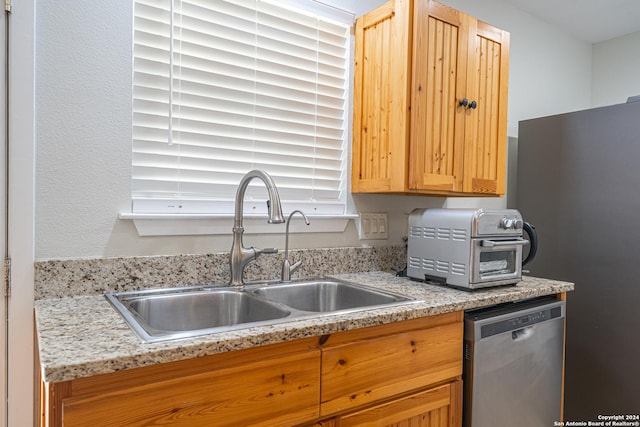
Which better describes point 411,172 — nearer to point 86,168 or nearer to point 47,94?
point 86,168

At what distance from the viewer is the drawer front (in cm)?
78

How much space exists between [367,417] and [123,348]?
69 centimetres

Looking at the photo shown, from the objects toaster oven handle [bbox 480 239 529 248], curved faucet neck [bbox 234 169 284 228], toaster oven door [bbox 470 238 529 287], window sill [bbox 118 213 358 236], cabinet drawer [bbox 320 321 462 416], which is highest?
curved faucet neck [bbox 234 169 284 228]

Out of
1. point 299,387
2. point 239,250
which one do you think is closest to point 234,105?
point 239,250

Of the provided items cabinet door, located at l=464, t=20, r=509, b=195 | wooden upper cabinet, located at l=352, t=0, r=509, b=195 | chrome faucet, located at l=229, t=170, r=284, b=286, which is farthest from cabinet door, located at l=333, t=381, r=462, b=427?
cabinet door, located at l=464, t=20, r=509, b=195

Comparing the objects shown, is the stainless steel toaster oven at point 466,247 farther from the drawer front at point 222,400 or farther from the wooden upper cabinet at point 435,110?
the drawer front at point 222,400

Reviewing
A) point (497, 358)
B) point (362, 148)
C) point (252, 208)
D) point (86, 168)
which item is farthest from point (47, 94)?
point (497, 358)

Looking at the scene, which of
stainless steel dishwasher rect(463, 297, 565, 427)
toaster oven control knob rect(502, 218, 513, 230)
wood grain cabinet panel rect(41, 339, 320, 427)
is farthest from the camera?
toaster oven control knob rect(502, 218, 513, 230)

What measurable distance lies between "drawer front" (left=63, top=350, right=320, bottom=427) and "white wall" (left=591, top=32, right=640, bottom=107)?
3126 millimetres

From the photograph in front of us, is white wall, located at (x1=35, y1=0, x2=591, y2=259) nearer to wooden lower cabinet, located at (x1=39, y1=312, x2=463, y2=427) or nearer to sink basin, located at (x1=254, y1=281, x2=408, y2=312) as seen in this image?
sink basin, located at (x1=254, y1=281, x2=408, y2=312)

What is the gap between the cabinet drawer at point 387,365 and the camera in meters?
1.07

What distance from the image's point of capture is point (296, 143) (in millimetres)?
1737

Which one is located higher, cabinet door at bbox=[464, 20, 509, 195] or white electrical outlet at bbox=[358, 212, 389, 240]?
cabinet door at bbox=[464, 20, 509, 195]

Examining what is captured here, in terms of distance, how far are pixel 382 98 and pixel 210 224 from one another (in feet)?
2.93
